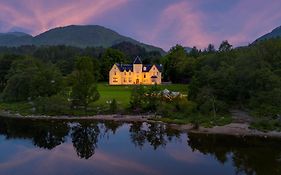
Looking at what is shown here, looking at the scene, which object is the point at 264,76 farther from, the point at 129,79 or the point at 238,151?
the point at 129,79

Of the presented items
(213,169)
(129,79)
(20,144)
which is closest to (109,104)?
(20,144)

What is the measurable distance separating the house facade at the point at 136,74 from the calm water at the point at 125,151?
50.5 metres

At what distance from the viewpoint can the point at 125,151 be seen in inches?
1519

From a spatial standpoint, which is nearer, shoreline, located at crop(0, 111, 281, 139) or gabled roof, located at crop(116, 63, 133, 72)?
shoreline, located at crop(0, 111, 281, 139)

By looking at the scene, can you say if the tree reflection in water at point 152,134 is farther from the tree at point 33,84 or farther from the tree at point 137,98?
the tree at point 33,84

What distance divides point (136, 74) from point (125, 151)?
64.4 m

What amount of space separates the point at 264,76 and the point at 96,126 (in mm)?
22241

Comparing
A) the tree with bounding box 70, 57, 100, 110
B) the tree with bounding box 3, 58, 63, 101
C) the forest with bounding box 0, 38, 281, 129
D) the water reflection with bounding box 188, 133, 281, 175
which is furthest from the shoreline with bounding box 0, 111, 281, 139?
the tree with bounding box 3, 58, 63, 101

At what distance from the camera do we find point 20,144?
4172 cm

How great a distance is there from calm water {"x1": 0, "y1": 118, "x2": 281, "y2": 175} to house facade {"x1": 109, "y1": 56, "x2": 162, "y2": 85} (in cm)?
5049

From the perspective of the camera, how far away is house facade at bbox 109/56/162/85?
10119 cm

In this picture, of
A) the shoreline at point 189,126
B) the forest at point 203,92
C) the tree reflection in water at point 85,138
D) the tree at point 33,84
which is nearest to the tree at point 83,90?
the forest at point 203,92

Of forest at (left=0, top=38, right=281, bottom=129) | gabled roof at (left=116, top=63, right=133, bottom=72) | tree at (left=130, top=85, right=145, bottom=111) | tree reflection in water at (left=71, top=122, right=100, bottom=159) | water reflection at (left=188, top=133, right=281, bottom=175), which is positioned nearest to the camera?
water reflection at (left=188, top=133, right=281, bottom=175)

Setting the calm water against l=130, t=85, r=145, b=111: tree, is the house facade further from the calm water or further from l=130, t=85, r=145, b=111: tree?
the calm water
